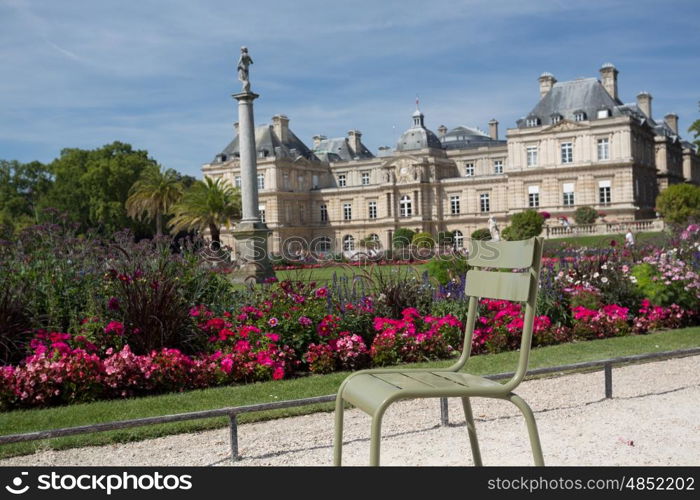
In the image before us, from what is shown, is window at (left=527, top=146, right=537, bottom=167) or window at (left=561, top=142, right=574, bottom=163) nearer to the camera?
window at (left=561, top=142, right=574, bottom=163)

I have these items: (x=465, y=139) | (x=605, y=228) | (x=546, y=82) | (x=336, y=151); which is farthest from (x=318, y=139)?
(x=605, y=228)

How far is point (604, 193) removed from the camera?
43.9 meters

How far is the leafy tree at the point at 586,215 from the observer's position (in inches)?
1626

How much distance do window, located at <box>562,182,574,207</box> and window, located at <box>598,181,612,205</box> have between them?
1616 mm

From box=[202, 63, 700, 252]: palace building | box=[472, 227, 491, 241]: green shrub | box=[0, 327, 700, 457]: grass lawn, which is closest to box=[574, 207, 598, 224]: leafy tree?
box=[202, 63, 700, 252]: palace building

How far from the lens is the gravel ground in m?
3.93

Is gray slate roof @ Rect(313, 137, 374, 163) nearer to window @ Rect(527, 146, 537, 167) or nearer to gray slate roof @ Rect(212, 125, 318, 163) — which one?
gray slate roof @ Rect(212, 125, 318, 163)

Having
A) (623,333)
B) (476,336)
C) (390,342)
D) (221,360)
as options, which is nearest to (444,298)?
(476,336)

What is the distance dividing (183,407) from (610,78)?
4720cm

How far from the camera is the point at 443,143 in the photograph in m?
59.8

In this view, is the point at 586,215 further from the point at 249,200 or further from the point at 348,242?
the point at 249,200
